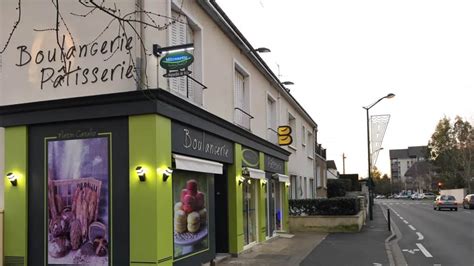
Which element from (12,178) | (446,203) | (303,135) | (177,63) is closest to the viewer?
(177,63)

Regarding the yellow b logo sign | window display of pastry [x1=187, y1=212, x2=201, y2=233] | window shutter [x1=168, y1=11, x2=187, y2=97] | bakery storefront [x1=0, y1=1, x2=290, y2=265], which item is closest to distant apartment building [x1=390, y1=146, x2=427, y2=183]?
the yellow b logo sign

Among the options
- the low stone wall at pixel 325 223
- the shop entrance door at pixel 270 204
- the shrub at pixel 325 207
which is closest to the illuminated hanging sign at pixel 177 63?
the shop entrance door at pixel 270 204

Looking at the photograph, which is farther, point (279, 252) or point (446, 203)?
point (446, 203)

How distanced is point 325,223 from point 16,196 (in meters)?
14.3

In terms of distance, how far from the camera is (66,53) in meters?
10.4

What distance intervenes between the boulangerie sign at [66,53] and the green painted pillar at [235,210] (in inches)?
215

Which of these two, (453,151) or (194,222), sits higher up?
(453,151)

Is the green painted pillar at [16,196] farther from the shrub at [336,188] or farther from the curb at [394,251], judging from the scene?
the shrub at [336,188]

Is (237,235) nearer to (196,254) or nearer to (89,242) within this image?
(196,254)

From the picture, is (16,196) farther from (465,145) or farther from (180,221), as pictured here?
(465,145)

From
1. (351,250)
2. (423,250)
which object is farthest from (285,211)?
(423,250)

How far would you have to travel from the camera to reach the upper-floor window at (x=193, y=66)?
1113 centimetres

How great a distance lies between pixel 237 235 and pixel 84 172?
5.55 m

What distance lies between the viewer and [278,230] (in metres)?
20.9
